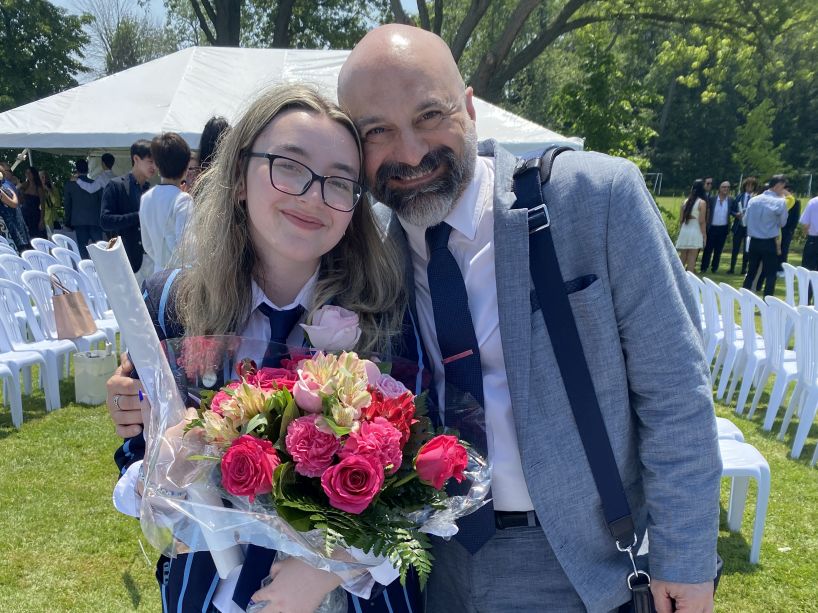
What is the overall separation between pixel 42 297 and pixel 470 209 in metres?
6.27

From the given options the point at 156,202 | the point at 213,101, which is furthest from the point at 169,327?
the point at 213,101

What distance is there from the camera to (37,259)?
7.95 metres

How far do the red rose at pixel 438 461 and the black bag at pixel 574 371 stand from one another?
40 centimetres

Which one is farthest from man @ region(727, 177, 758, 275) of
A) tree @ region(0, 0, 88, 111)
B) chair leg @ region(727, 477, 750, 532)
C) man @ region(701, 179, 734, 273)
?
tree @ region(0, 0, 88, 111)

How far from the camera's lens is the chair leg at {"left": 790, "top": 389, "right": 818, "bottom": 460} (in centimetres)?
536

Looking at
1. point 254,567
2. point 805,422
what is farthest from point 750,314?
point 254,567

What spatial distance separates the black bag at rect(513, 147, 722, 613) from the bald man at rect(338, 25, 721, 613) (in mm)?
26

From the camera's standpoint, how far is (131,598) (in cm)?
350

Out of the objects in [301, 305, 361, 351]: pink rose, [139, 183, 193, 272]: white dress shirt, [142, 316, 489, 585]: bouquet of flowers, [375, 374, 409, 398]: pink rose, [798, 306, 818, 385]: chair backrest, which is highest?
[301, 305, 361, 351]: pink rose

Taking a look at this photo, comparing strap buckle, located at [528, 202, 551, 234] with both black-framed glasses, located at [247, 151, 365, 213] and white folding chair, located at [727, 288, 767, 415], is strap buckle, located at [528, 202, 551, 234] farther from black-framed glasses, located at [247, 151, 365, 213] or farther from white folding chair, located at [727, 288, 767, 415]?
white folding chair, located at [727, 288, 767, 415]

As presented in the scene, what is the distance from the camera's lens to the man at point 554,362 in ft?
5.16

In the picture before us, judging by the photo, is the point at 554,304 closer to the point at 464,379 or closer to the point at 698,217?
the point at 464,379

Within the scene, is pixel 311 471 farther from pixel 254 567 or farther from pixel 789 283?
pixel 789 283

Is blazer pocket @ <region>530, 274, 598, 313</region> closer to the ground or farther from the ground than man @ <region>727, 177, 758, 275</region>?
farther from the ground
